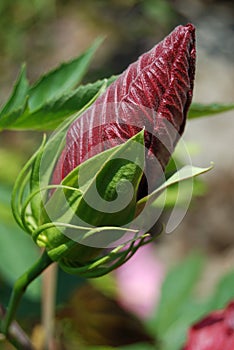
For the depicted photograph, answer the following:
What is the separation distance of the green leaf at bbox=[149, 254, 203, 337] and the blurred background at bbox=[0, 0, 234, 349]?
310 millimetres

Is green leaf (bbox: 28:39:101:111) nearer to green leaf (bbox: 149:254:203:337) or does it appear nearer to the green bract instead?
the green bract

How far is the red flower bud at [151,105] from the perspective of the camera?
438 mm

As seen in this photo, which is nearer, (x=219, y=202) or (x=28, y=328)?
(x=28, y=328)

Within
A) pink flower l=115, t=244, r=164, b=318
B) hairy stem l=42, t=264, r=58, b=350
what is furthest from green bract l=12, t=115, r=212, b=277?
pink flower l=115, t=244, r=164, b=318

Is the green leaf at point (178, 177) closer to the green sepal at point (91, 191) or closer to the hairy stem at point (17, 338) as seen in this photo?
the green sepal at point (91, 191)

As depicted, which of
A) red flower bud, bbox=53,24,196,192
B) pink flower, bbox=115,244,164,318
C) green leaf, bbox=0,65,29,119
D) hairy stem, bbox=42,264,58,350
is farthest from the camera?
pink flower, bbox=115,244,164,318

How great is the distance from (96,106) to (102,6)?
8.35ft

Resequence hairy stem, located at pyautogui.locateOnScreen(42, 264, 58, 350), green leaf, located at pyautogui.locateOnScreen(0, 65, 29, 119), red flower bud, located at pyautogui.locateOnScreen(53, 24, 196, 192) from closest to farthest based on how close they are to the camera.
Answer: red flower bud, located at pyautogui.locateOnScreen(53, 24, 196, 192), green leaf, located at pyautogui.locateOnScreen(0, 65, 29, 119), hairy stem, located at pyautogui.locateOnScreen(42, 264, 58, 350)

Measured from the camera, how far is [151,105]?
1.45 ft

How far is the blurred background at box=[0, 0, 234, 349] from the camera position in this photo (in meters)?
2.26

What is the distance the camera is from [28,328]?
0.90m

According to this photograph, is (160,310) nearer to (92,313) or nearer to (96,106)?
(92,313)

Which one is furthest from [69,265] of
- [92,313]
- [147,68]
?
[92,313]

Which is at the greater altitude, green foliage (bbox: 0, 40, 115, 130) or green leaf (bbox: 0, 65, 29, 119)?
green leaf (bbox: 0, 65, 29, 119)
